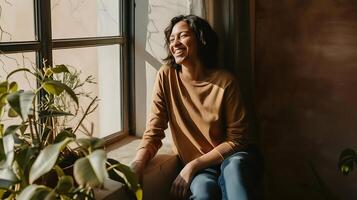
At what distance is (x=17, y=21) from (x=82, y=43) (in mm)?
396

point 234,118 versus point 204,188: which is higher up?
point 234,118

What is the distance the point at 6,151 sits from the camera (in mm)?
1124

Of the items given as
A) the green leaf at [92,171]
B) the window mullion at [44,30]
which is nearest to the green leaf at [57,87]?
the green leaf at [92,171]

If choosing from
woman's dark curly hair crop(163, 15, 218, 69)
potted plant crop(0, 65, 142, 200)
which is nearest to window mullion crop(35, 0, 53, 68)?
potted plant crop(0, 65, 142, 200)

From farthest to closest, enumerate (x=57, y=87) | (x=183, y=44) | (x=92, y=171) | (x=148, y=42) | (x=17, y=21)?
(x=148, y=42) < (x=183, y=44) < (x=17, y=21) < (x=57, y=87) < (x=92, y=171)

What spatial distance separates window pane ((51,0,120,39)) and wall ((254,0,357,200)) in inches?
29.8

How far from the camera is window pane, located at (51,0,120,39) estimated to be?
6.35 feet

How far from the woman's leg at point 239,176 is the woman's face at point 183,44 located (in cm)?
46

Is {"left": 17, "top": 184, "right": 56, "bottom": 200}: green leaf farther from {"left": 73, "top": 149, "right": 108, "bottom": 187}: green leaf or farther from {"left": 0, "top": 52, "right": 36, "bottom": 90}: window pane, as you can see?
{"left": 0, "top": 52, "right": 36, "bottom": 90}: window pane

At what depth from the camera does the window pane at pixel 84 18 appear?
1937mm

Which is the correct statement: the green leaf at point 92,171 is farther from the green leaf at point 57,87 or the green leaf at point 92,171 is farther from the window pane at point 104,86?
the window pane at point 104,86

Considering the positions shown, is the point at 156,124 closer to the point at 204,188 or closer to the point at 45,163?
the point at 204,188

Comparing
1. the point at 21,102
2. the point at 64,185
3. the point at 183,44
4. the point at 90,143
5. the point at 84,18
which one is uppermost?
the point at 84,18

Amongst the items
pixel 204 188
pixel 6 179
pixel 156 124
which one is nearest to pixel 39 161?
pixel 6 179
